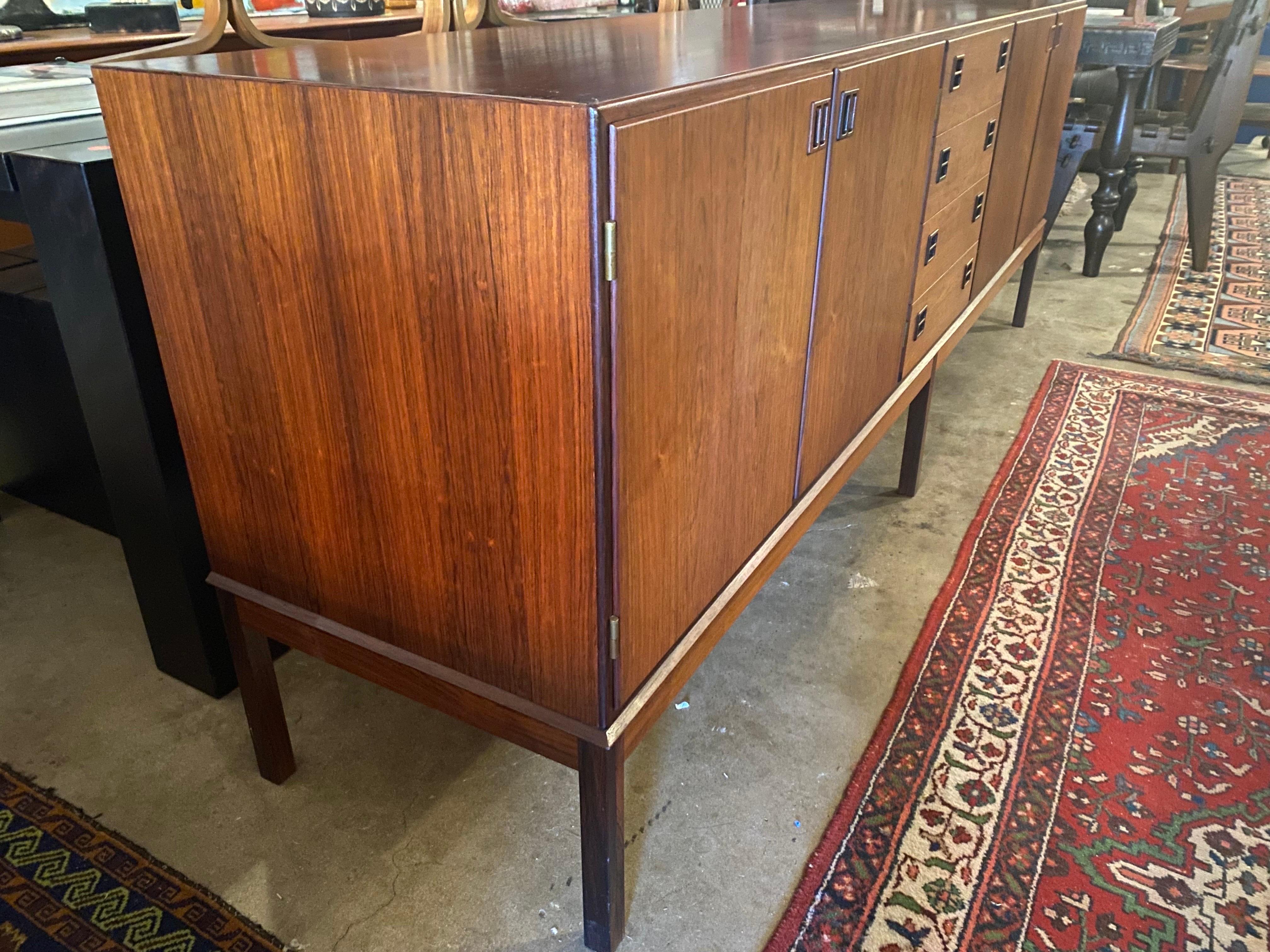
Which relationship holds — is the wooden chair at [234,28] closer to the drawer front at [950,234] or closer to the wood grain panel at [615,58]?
the wood grain panel at [615,58]

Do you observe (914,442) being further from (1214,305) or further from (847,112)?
(1214,305)

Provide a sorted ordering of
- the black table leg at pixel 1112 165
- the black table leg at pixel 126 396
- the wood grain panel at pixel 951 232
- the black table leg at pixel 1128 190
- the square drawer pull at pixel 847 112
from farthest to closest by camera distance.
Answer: the black table leg at pixel 1128 190, the black table leg at pixel 1112 165, the wood grain panel at pixel 951 232, the black table leg at pixel 126 396, the square drawer pull at pixel 847 112

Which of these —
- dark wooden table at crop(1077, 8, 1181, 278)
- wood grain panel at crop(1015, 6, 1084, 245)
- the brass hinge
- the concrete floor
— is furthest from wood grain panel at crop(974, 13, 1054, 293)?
the brass hinge

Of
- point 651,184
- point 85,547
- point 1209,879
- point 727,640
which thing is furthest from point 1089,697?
point 85,547

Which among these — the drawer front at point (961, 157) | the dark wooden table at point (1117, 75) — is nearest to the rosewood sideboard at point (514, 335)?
the drawer front at point (961, 157)

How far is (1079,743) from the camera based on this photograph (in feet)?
4.58

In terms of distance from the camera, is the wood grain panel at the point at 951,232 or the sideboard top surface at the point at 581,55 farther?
the wood grain panel at the point at 951,232

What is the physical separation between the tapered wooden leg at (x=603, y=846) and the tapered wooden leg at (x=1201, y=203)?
338 cm

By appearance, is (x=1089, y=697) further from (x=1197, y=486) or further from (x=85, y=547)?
(x=85, y=547)

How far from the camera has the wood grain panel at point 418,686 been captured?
981mm

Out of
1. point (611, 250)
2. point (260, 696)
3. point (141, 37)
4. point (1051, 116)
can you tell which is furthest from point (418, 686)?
point (141, 37)

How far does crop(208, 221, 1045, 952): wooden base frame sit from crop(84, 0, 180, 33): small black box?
2515 millimetres

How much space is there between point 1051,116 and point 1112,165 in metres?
1.07

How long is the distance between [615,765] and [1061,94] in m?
2.25
